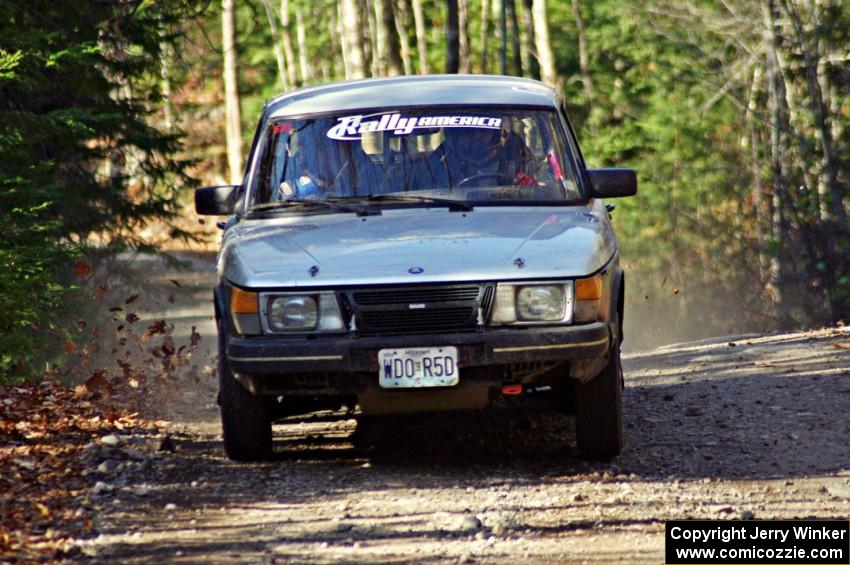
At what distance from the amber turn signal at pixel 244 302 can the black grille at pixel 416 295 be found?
1.73 feet

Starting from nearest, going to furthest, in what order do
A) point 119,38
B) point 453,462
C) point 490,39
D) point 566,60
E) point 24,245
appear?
point 453,462, point 24,245, point 119,38, point 566,60, point 490,39

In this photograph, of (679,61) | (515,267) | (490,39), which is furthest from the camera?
(490,39)

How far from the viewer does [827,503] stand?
6250mm

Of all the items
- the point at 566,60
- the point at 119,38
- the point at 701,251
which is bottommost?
the point at 701,251

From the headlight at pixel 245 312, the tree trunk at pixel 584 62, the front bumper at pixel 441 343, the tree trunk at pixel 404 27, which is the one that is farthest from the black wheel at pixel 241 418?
the tree trunk at pixel 404 27

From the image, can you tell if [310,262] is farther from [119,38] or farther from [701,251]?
[701,251]

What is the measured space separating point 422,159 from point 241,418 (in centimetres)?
182

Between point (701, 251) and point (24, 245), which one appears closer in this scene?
point (24, 245)

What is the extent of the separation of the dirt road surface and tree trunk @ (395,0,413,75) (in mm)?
39336

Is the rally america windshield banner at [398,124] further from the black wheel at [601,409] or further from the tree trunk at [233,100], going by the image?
the tree trunk at [233,100]

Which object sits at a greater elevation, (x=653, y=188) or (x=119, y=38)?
(x=119, y=38)

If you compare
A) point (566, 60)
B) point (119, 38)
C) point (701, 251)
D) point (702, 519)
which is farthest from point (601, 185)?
point (566, 60)

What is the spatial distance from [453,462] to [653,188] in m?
28.1

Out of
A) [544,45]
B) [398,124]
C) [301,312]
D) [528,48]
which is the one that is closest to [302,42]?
[528,48]
